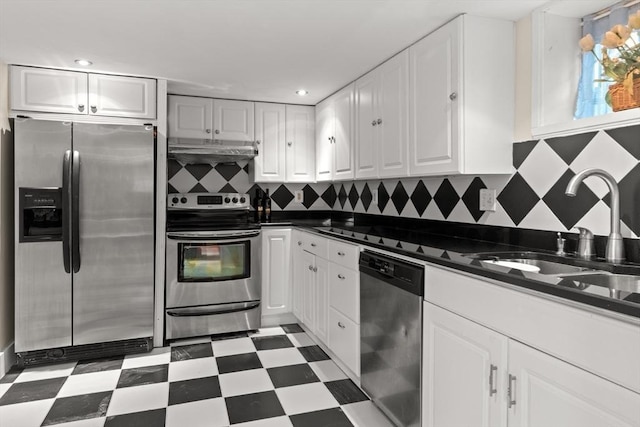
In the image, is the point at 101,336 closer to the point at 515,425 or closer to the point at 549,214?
the point at 515,425

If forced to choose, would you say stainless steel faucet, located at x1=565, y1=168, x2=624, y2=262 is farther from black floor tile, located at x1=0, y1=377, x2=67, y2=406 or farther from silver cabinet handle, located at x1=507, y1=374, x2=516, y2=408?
black floor tile, located at x1=0, y1=377, x2=67, y2=406

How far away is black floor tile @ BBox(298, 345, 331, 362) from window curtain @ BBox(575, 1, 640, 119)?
2146 millimetres

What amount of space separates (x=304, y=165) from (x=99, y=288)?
6.75ft

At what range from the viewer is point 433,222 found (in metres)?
2.73

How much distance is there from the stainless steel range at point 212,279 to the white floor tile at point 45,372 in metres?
0.68

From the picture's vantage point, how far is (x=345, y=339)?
8.32 ft

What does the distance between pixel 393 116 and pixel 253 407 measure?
1.89 metres

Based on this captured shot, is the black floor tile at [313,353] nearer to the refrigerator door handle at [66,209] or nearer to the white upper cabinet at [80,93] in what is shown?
the refrigerator door handle at [66,209]

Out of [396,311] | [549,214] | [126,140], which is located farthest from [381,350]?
[126,140]

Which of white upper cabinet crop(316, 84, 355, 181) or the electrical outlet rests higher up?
white upper cabinet crop(316, 84, 355, 181)

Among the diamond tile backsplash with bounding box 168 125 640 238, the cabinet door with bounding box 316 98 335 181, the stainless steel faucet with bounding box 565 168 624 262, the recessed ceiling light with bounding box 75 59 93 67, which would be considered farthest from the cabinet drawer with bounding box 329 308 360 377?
the recessed ceiling light with bounding box 75 59 93 67

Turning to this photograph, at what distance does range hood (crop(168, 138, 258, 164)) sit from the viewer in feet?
11.2

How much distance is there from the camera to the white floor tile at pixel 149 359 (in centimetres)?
283

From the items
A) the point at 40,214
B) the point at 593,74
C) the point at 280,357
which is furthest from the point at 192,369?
the point at 593,74
